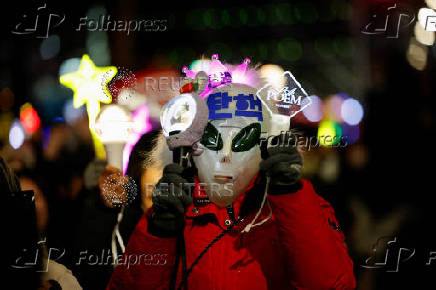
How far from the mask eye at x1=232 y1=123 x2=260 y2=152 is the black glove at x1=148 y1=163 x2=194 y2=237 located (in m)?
0.31

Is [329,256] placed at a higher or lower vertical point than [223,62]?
lower

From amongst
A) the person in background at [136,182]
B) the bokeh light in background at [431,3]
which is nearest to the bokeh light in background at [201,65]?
the person in background at [136,182]

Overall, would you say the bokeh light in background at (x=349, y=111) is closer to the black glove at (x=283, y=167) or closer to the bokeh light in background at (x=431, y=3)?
the bokeh light in background at (x=431, y=3)

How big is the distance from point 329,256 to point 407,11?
4.20 m

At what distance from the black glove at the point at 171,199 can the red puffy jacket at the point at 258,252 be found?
0.31 feet

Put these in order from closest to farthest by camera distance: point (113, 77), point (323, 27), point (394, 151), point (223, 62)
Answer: point (223, 62), point (113, 77), point (394, 151), point (323, 27)

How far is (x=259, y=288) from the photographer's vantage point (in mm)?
1649

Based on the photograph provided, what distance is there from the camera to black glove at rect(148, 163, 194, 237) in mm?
1521

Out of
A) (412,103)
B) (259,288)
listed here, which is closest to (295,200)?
(259,288)

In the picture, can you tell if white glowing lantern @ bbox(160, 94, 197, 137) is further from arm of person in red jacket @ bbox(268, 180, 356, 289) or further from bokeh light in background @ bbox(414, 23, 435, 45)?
bokeh light in background @ bbox(414, 23, 435, 45)

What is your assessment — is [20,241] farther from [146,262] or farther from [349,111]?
[349,111]

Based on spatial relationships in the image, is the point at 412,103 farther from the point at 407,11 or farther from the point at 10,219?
the point at 10,219

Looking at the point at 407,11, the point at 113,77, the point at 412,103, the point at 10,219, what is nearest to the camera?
the point at 10,219

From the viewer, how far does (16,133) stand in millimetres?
4168
